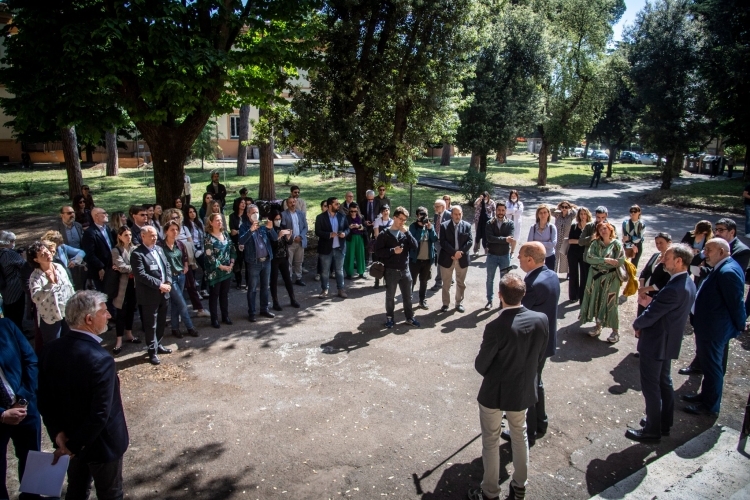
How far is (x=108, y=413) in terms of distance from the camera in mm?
3498

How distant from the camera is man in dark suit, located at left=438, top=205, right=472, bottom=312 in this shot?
9211 mm

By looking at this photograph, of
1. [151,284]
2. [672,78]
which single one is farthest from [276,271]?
[672,78]

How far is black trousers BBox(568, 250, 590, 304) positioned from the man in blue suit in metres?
3.62

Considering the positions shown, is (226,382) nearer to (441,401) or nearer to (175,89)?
(441,401)

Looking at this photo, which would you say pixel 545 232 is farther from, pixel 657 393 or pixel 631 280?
pixel 657 393

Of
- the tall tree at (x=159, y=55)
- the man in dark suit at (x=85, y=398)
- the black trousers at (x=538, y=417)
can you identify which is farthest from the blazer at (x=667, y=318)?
the tall tree at (x=159, y=55)

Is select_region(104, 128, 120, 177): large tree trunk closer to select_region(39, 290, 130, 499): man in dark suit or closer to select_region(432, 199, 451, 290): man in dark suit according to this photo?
select_region(432, 199, 451, 290): man in dark suit

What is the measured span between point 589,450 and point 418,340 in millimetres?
3221

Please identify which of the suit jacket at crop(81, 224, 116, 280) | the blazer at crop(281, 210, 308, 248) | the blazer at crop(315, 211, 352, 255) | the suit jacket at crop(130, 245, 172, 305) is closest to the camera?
the suit jacket at crop(130, 245, 172, 305)

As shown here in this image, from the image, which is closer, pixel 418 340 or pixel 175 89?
pixel 418 340

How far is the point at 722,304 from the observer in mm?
5773

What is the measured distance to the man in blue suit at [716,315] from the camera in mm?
5707

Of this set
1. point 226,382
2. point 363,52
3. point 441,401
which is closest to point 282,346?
point 226,382

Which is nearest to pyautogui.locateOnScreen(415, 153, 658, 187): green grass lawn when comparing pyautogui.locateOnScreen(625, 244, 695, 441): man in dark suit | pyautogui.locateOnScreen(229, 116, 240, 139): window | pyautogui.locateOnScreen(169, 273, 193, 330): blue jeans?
pyautogui.locateOnScreen(229, 116, 240, 139): window
